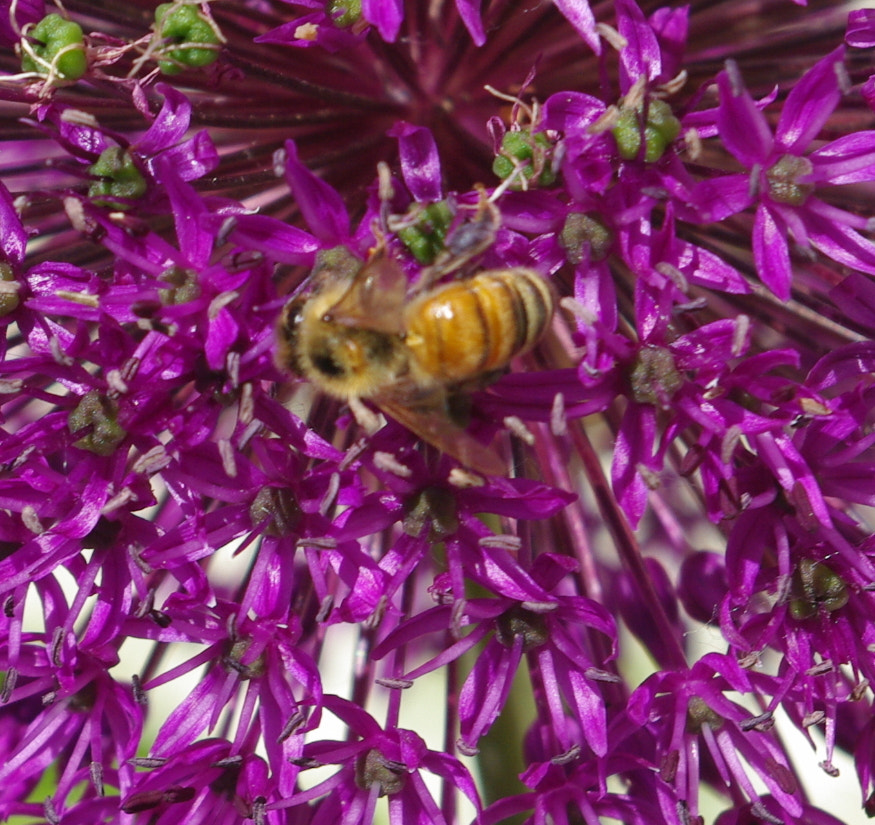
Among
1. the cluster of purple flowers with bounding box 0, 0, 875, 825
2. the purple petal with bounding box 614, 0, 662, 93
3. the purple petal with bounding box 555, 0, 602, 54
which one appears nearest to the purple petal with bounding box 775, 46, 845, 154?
the cluster of purple flowers with bounding box 0, 0, 875, 825

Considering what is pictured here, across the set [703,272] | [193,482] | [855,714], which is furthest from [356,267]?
[855,714]

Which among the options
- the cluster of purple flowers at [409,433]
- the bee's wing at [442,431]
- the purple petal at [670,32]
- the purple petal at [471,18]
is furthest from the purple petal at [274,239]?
the purple petal at [670,32]

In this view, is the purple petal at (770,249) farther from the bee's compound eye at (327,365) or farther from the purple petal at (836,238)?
the bee's compound eye at (327,365)

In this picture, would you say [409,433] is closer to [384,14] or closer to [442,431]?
[442,431]

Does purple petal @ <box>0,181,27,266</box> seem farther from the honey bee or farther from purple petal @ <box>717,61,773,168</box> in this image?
purple petal @ <box>717,61,773,168</box>

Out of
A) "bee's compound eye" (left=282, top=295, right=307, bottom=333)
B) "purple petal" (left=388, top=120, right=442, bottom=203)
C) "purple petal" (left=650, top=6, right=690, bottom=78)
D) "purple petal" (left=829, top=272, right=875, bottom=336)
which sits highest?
"purple petal" (left=650, top=6, right=690, bottom=78)

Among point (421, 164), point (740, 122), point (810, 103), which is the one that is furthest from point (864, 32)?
point (421, 164)

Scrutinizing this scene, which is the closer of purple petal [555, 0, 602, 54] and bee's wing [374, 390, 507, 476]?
bee's wing [374, 390, 507, 476]
